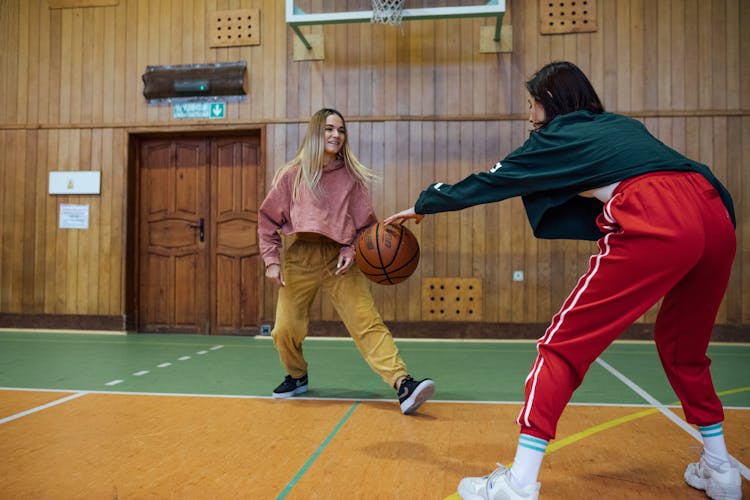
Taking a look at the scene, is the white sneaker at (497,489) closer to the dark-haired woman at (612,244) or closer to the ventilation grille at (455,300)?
the dark-haired woman at (612,244)

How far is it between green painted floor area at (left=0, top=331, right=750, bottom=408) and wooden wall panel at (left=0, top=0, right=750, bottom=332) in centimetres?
87

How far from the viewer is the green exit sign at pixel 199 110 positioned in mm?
6707

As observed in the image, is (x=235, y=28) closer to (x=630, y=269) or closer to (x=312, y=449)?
(x=312, y=449)

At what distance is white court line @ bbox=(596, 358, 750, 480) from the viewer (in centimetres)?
213

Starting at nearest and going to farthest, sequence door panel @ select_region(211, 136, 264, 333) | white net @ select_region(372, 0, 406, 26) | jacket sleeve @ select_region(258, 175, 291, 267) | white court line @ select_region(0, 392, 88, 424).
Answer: white court line @ select_region(0, 392, 88, 424) → jacket sleeve @ select_region(258, 175, 291, 267) → white net @ select_region(372, 0, 406, 26) → door panel @ select_region(211, 136, 264, 333)

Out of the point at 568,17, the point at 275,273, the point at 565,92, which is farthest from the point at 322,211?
the point at 568,17

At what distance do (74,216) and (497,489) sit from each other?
6647 mm

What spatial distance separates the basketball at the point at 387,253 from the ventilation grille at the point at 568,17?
14.4 ft

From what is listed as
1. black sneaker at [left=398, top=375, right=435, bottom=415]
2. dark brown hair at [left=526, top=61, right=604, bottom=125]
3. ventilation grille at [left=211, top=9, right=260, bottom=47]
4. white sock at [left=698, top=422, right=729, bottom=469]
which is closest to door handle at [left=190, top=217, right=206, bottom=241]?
ventilation grille at [left=211, top=9, right=260, bottom=47]

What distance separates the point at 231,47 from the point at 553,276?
14.5ft

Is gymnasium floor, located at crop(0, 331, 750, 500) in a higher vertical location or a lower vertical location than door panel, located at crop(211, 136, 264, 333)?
lower

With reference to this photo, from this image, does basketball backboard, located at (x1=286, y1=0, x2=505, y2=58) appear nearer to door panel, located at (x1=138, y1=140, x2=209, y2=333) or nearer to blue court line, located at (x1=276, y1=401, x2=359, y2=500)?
door panel, located at (x1=138, y1=140, x2=209, y2=333)

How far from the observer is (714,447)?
192cm

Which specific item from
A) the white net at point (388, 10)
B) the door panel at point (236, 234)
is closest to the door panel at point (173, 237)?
the door panel at point (236, 234)
